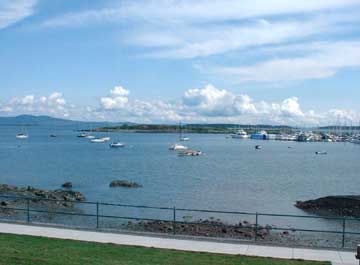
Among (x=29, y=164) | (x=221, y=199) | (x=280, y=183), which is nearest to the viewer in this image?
(x=221, y=199)

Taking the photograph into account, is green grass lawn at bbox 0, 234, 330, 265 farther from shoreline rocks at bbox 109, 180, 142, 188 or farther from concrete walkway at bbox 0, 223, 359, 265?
shoreline rocks at bbox 109, 180, 142, 188

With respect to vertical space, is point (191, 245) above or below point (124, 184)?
above

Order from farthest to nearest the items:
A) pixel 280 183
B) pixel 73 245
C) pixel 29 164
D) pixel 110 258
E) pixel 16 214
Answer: pixel 29 164 < pixel 280 183 < pixel 16 214 < pixel 73 245 < pixel 110 258

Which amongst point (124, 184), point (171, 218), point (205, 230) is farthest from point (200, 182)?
point (205, 230)

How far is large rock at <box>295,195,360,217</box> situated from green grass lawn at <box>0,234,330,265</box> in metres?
31.3

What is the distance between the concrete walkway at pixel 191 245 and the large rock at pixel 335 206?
28924 millimetres

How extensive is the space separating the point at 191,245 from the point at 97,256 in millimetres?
3655

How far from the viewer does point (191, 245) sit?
1756 cm

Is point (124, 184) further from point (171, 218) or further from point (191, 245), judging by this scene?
point (191, 245)

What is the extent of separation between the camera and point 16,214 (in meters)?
36.9

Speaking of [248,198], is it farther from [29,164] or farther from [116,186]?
[29,164]

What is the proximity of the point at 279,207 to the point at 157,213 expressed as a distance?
41.3 ft

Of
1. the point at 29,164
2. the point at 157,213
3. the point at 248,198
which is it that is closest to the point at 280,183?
the point at 248,198

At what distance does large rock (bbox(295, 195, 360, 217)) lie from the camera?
45.3 metres
